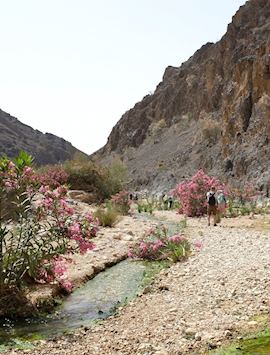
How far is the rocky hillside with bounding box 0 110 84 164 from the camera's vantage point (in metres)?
130

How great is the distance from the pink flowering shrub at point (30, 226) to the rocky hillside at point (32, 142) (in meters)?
116

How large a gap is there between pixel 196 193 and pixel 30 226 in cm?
1764

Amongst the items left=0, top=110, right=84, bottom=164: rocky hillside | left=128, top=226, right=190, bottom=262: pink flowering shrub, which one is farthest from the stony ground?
left=0, top=110, right=84, bottom=164: rocky hillside

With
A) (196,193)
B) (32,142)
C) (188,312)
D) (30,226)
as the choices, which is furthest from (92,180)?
(32,142)

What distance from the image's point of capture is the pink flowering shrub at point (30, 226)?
331 inches

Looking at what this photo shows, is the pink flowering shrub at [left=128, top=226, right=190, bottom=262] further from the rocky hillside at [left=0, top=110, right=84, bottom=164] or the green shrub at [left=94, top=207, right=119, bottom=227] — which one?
the rocky hillside at [left=0, top=110, right=84, bottom=164]

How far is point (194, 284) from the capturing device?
958 cm

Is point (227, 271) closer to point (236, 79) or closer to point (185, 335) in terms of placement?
point (185, 335)

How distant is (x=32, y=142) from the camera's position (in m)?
144

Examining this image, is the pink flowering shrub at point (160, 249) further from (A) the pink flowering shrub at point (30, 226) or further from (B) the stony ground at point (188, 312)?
(A) the pink flowering shrub at point (30, 226)

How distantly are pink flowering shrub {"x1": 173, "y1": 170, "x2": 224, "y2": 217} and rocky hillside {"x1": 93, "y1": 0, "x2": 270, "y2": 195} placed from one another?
14442 millimetres

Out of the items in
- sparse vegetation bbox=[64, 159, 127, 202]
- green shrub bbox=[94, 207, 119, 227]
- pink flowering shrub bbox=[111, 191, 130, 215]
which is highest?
sparse vegetation bbox=[64, 159, 127, 202]

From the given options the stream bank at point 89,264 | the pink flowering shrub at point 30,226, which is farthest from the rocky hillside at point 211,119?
the pink flowering shrub at point 30,226

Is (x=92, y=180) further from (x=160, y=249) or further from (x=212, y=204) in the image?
(x=160, y=249)
